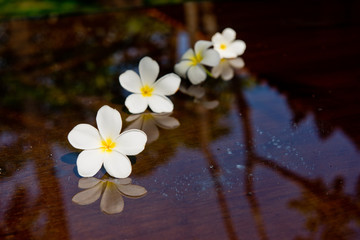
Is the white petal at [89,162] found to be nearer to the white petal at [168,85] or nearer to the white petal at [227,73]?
the white petal at [168,85]

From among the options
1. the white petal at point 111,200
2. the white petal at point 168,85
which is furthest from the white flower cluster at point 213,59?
the white petal at point 111,200

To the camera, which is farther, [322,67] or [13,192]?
[322,67]

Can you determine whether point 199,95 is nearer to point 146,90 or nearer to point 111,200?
point 146,90

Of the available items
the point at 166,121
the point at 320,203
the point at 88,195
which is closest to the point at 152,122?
the point at 166,121

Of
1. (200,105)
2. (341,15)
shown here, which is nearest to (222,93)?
(200,105)

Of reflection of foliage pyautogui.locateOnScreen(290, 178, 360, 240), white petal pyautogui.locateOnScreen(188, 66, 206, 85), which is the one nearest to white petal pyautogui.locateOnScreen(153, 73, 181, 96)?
white petal pyautogui.locateOnScreen(188, 66, 206, 85)

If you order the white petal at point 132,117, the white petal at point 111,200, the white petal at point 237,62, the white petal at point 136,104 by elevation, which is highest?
the white petal at point 136,104

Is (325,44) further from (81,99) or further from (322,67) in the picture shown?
(81,99)
